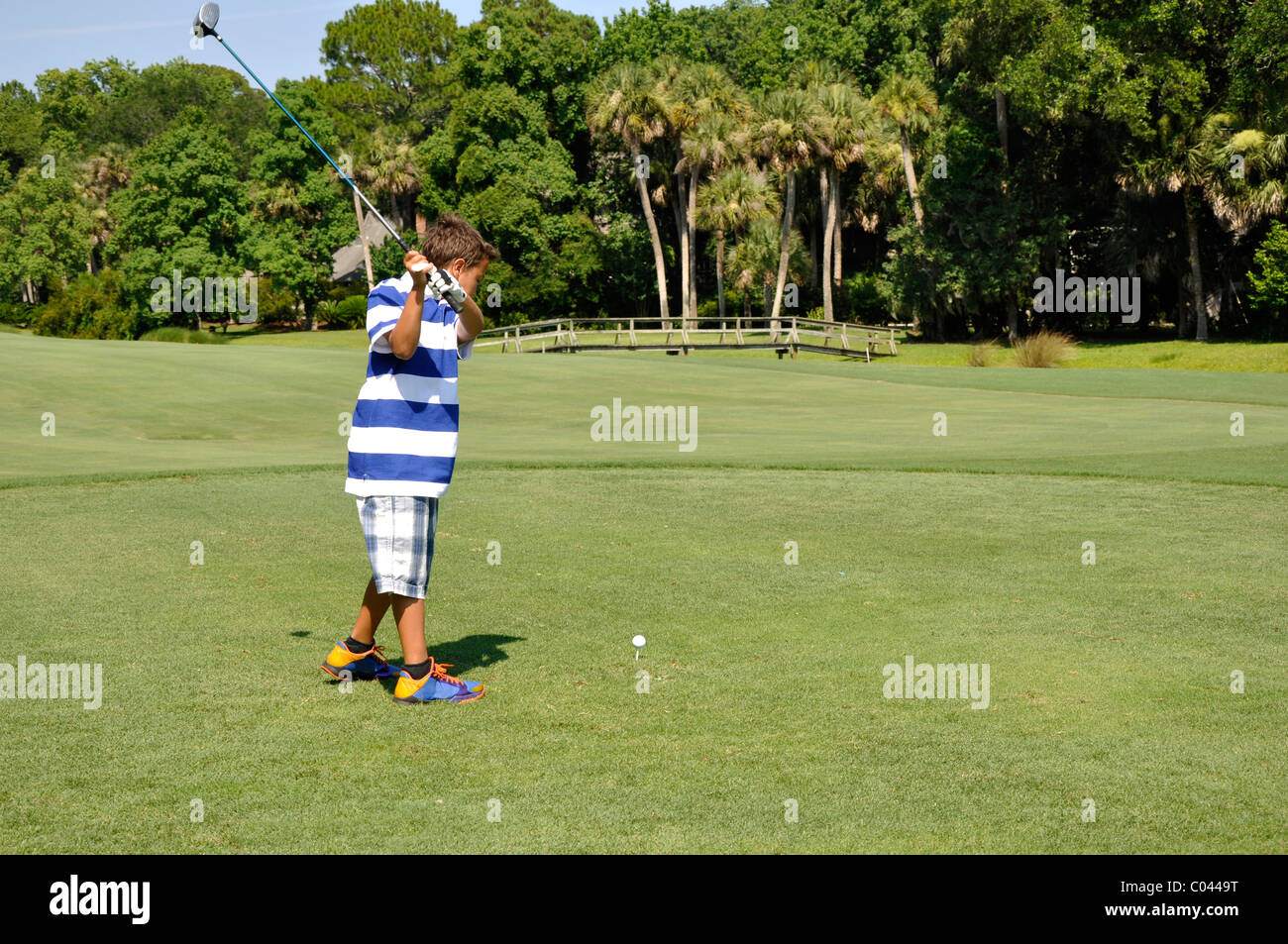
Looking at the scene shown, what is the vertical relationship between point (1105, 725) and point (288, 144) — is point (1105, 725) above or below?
below

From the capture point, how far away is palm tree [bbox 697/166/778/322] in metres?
67.4

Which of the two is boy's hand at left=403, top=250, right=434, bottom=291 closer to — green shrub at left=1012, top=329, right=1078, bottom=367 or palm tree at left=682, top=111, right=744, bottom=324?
green shrub at left=1012, top=329, right=1078, bottom=367

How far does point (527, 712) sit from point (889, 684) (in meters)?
2.07

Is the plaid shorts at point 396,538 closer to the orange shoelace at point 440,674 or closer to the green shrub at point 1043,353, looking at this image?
the orange shoelace at point 440,674

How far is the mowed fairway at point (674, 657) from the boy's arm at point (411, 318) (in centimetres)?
194

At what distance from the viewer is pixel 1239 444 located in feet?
69.1

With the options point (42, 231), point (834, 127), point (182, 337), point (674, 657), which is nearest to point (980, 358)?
point (834, 127)

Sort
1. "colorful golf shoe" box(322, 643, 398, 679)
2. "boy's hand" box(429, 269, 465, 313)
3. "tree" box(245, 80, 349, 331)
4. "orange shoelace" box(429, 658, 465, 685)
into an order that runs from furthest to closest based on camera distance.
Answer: "tree" box(245, 80, 349, 331)
"colorful golf shoe" box(322, 643, 398, 679)
"orange shoelace" box(429, 658, 465, 685)
"boy's hand" box(429, 269, 465, 313)

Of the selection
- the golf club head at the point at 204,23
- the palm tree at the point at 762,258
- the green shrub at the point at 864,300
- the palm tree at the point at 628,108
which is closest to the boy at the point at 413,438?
the golf club head at the point at 204,23

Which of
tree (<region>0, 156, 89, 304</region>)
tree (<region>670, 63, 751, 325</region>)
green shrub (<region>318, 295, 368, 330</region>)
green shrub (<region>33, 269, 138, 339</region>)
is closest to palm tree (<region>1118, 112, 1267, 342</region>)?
tree (<region>670, 63, 751, 325</region>)

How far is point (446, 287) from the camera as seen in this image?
5.88 m
